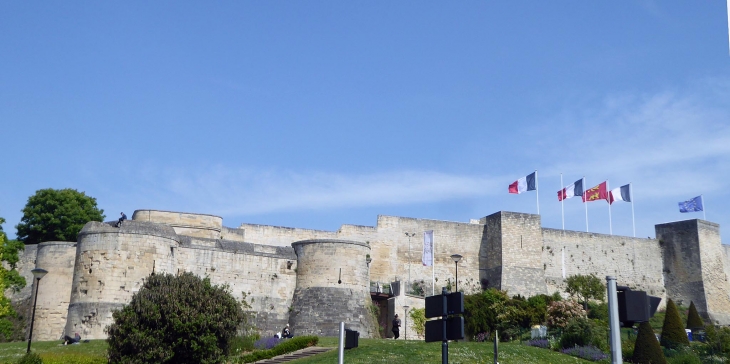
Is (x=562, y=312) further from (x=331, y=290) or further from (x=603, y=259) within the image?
(x=603, y=259)

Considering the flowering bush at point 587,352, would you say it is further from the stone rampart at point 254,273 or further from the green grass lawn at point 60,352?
the green grass lawn at point 60,352

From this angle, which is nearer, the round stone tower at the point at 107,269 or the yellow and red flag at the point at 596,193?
the round stone tower at the point at 107,269

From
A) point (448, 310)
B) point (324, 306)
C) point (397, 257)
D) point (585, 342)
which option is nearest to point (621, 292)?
point (448, 310)

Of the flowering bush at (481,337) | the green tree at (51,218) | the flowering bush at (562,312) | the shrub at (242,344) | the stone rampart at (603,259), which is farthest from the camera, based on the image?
Result: the stone rampart at (603,259)

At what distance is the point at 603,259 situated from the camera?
5562 cm

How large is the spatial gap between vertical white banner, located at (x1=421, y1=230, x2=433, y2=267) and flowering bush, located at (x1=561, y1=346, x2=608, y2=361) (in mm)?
20325

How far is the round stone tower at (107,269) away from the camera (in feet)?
107

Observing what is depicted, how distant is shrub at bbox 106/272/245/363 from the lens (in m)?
23.6

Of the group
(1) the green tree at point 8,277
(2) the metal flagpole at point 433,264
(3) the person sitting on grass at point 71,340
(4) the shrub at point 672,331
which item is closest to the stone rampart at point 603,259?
(2) the metal flagpole at point 433,264

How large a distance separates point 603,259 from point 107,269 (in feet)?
117

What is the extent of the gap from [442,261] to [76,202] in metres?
23.0

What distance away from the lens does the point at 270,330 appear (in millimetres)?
36062

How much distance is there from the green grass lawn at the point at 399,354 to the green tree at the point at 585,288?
22.6m

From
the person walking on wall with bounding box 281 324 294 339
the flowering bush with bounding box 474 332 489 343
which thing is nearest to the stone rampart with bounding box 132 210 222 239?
the person walking on wall with bounding box 281 324 294 339
